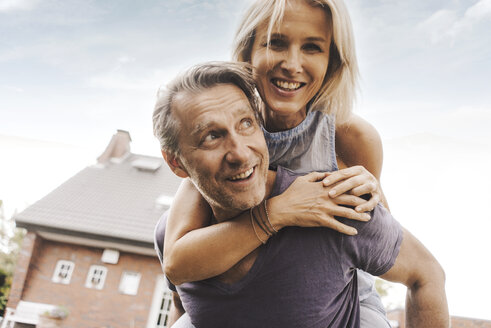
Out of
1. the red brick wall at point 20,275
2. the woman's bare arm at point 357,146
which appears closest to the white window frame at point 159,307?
the red brick wall at point 20,275

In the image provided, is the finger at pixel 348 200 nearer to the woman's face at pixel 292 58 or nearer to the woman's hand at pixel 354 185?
the woman's hand at pixel 354 185

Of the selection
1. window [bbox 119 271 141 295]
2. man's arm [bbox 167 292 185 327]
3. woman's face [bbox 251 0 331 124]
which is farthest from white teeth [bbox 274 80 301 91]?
window [bbox 119 271 141 295]

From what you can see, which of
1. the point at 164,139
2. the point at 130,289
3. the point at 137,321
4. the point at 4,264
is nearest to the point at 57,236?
the point at 130,289

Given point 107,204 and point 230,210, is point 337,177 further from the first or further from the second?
point 107,204

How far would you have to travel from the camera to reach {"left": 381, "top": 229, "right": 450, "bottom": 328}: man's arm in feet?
5.72

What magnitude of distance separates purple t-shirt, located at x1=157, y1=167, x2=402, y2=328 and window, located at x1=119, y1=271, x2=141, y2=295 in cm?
1262

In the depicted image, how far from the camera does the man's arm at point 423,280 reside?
1.74m

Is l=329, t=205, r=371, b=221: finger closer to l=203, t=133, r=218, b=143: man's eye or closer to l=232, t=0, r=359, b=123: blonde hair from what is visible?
l=203, t=133, r=218, b=143: man's eye

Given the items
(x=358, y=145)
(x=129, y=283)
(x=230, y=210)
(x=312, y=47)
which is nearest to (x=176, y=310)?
(x=230, y=210)

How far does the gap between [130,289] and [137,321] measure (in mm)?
1029

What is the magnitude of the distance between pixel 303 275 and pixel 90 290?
1339cm

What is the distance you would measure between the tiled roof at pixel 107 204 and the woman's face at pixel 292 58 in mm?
11857

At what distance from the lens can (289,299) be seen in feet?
5.28

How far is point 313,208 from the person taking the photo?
1597mm
